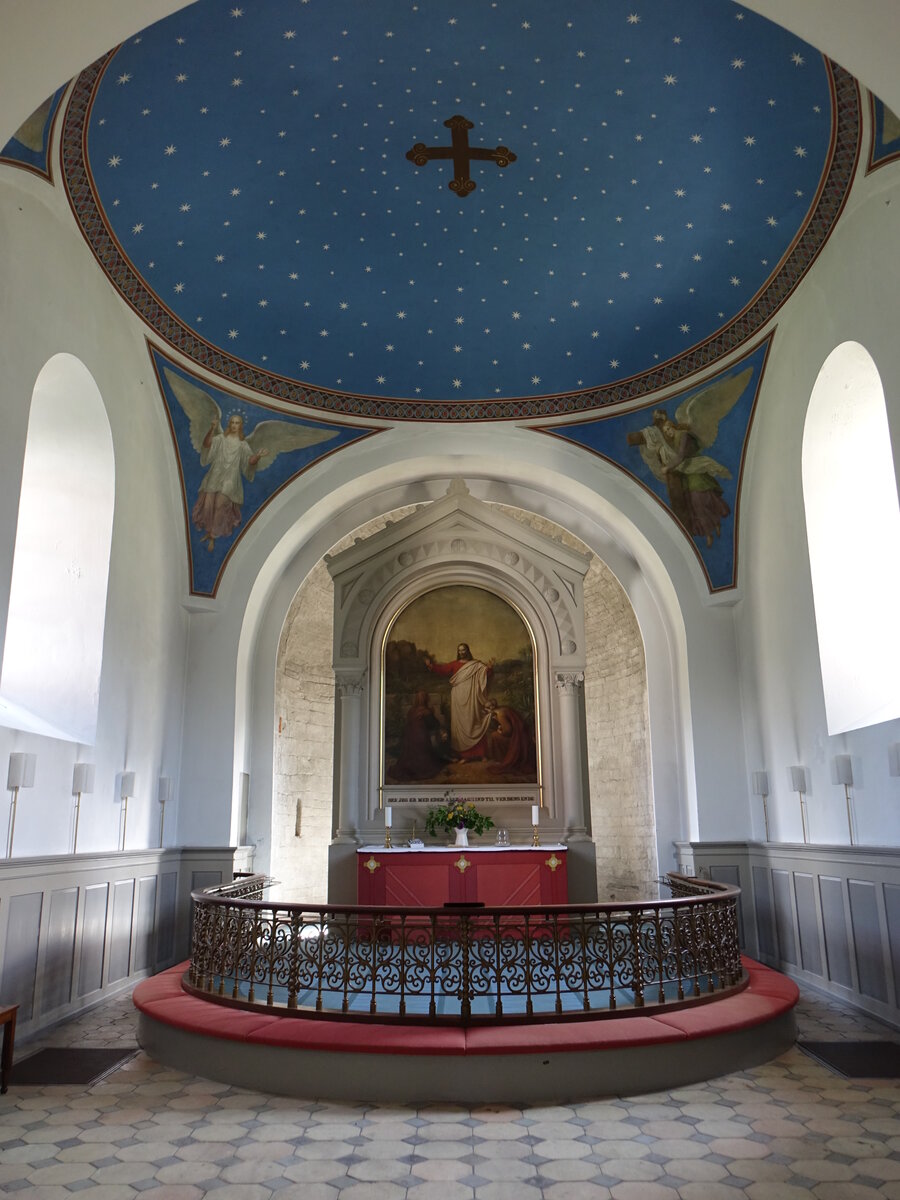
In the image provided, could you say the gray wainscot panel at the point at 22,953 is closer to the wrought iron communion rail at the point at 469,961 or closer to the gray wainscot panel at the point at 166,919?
the wrought iron communion rail at the point at 469,961

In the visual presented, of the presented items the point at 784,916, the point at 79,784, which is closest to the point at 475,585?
the point at 784,916

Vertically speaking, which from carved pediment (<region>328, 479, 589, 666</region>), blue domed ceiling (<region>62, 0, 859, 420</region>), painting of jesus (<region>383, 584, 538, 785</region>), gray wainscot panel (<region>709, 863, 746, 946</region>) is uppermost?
blue domed ceiling (<region>62, 0, 859, 420</region>)

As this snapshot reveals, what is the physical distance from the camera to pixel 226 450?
39.2ft

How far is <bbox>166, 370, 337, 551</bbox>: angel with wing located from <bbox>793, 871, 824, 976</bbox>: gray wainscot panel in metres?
8.21

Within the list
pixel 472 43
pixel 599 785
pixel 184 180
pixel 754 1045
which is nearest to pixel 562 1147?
pixel 754 1045

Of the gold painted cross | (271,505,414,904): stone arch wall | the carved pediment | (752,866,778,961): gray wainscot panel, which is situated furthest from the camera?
(271,505,414,904): stone arch wall

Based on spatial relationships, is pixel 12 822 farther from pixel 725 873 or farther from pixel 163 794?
pixel 725 873

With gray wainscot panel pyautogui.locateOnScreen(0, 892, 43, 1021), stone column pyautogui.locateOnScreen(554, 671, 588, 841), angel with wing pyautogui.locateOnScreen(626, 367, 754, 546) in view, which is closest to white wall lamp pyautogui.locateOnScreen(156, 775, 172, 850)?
gray wainscot panel pyautogui.locateOnScreen(0, 892, 43, 1021)

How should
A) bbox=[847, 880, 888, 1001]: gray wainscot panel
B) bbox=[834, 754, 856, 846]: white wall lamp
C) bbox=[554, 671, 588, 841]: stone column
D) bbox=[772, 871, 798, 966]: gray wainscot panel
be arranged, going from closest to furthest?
bbox=[847, 880, 888, 1001]: gray wainscot panel < bbox=[834, 754, 856, 846]: white wall lamp < bbox=[772, 871, 798, 966]: gray wainscot panel < bbox=[554, 671, 588, 841]: stone column

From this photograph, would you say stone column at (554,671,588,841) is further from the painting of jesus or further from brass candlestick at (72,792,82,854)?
brass candlestick at (72,792,82,854)

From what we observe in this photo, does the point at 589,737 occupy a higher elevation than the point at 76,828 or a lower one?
higher

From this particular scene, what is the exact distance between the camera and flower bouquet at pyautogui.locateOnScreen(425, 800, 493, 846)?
469 inches

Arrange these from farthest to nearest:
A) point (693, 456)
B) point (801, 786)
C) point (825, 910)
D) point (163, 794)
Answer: point (693, 456) → point (163, 794) → point (801, 786) → point (825, 910)

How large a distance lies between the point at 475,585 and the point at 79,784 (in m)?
6.68
